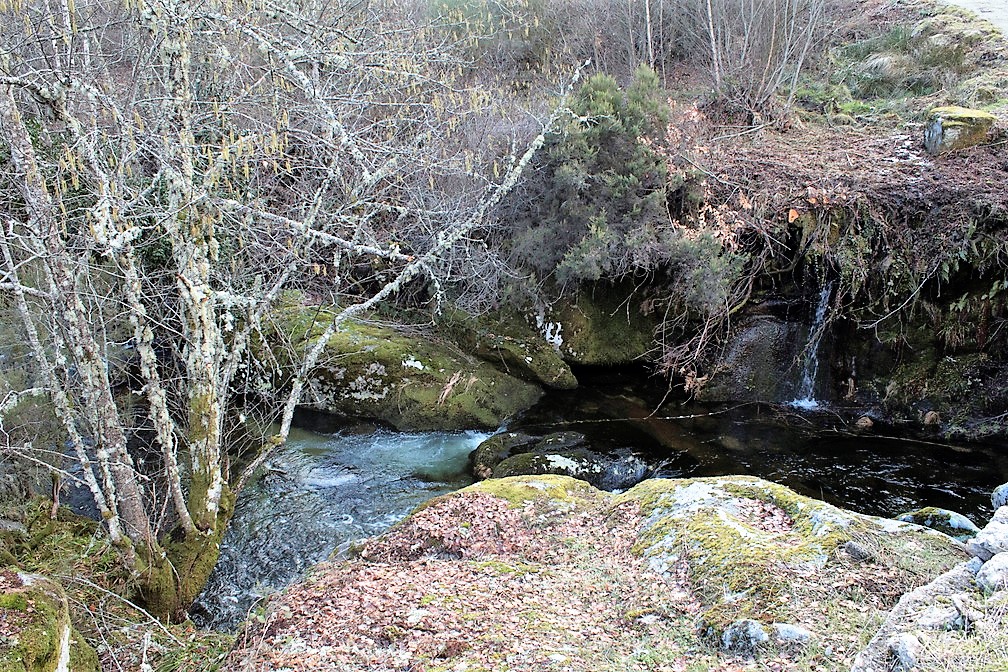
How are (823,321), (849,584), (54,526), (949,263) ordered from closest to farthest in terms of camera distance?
A: (849,584), (54,526), (949,263), (823,321)

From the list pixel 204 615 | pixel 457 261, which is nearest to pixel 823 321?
pixel 457 261

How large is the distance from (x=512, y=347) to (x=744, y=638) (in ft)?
23.7

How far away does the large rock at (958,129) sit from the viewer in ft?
31.9

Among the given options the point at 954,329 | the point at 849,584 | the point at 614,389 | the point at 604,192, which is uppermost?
the point at 604,192

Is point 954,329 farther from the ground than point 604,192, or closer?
closer

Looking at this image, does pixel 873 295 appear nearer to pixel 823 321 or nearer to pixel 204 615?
pixel 823 321

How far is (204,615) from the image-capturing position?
598cm

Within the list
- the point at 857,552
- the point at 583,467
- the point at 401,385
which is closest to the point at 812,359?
the point at 583,467

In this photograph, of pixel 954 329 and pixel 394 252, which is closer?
pixel 394 252

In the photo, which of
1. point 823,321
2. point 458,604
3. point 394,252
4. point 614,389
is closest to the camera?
point 458,604

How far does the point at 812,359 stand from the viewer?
9.77m

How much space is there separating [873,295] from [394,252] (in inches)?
272

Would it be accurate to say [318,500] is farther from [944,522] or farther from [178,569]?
[944,522]

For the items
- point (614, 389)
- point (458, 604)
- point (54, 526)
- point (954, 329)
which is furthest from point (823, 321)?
point (54, 526)
